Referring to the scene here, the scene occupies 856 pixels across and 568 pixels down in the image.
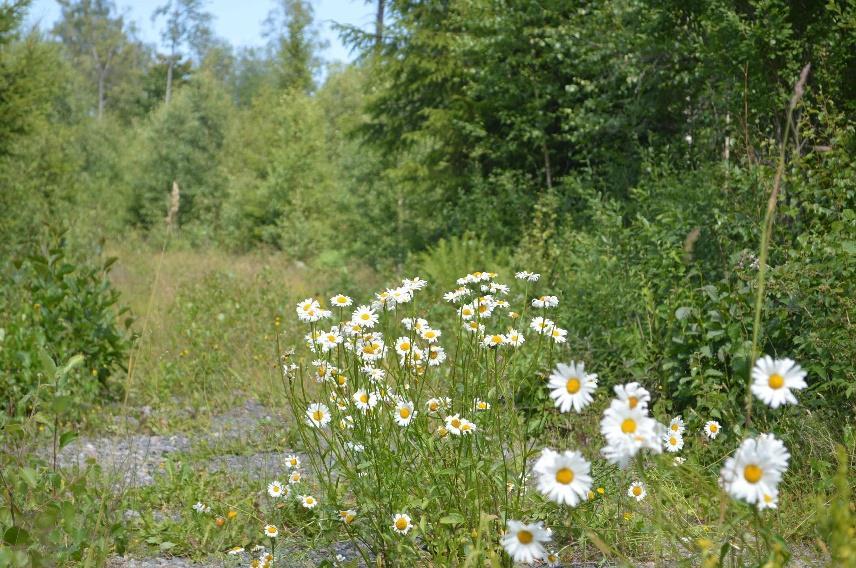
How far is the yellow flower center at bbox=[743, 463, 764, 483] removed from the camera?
1349 millimetres

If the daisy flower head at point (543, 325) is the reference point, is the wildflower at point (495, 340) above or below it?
below

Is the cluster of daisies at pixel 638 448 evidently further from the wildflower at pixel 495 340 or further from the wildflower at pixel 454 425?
the wildflower at pixel 495 340

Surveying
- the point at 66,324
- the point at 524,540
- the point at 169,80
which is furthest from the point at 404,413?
the point at 169,80

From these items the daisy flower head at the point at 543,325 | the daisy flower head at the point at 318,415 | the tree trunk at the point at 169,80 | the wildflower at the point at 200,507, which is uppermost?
the tree trunk at the point at 169,80

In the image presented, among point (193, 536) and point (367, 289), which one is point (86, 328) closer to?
point (193, 536)

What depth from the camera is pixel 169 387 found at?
606cm

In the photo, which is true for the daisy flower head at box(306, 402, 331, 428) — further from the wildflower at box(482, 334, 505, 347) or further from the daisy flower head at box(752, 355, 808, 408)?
the daisy flower head at box(752, 355, 808, 408)

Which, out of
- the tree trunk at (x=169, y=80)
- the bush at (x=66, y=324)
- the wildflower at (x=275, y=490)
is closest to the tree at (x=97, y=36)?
the tree trunk at (x=169, y=80)

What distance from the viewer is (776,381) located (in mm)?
1409

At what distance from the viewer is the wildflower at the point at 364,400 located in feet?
7.80

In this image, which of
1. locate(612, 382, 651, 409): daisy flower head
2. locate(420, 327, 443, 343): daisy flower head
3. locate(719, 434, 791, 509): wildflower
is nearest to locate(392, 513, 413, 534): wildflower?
locate(420, 327, 443, 343): daisy flower head

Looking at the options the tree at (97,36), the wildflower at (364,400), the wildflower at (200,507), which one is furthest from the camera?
the tree at (97,36)

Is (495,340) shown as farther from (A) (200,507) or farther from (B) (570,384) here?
(A) (200,507)

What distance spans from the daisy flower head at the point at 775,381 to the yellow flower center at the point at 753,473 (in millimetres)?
116
